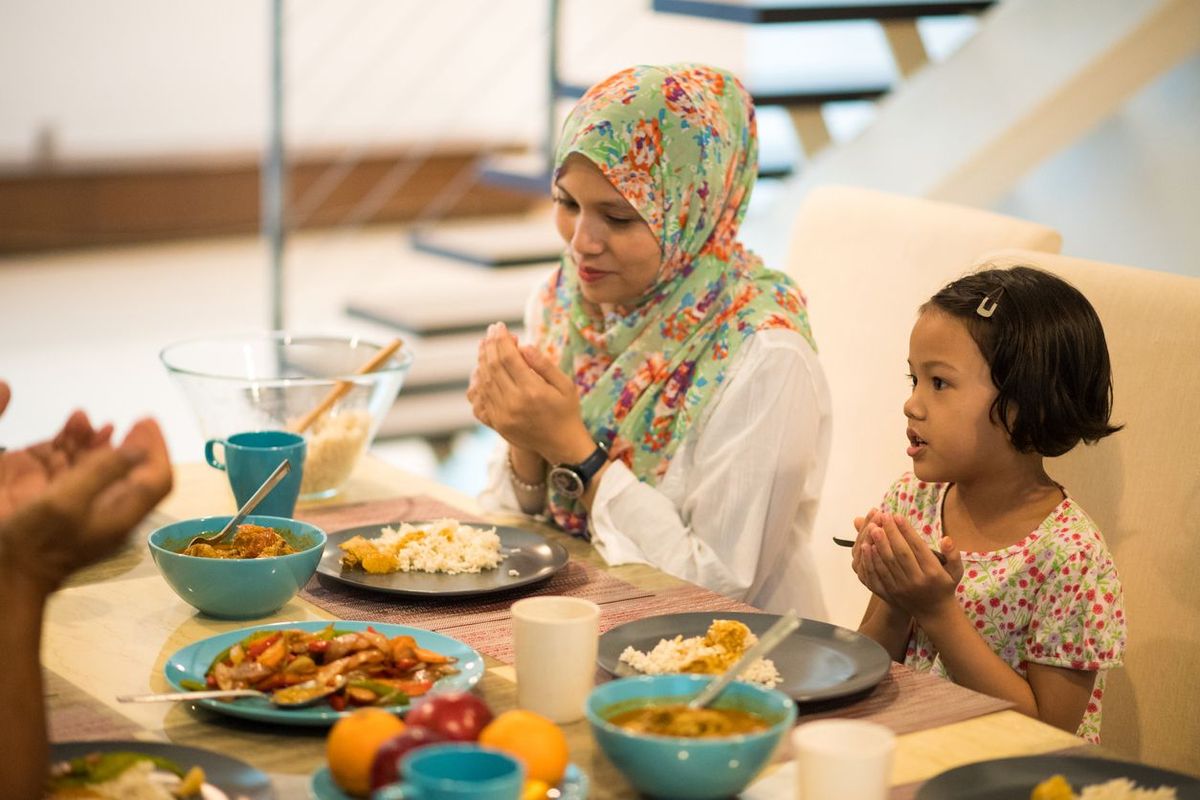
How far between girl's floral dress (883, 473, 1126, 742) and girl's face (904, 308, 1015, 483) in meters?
0.10

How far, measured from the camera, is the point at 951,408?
1.77 metres

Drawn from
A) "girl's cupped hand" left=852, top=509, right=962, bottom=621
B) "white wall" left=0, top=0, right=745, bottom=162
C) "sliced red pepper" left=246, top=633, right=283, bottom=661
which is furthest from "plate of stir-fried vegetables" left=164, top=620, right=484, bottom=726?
"white wall" left=0, top=0, right=745, bottom=162

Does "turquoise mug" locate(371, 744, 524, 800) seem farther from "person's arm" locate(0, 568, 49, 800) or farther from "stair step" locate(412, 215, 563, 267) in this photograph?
"stair step" locate(412, 215, 563, 267)

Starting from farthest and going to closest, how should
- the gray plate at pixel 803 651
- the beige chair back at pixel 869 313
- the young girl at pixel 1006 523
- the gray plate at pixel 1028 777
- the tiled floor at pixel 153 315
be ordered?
the tiled floor at pixel 153 315 → the beige chair back at pixel 869 313 → the young girl at pixel 1006 523 → the gray plate at pixel 803 651 → the gray plate at pixel 1028 777

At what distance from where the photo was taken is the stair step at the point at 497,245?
4562 millimetres

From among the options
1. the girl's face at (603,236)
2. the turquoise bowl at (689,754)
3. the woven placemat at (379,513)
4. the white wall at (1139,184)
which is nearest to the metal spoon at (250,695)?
the turquoise bowl at (689,754)

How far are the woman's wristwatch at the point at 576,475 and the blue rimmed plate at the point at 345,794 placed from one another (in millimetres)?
910

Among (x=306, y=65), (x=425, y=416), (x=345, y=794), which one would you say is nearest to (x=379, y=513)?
(x=345, y=794)

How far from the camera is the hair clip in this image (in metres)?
1.75

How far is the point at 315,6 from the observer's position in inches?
→ 303

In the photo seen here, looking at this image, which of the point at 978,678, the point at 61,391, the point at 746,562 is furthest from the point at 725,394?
the point at 61,391

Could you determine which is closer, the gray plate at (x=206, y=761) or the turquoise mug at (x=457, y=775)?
the turquoise mug at (x=457, y=775)

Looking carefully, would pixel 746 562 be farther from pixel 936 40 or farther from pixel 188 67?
pixel 188 67

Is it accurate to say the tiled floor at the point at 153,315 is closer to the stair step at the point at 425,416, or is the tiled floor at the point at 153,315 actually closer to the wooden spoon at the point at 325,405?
the stair step at the point at 425,416
